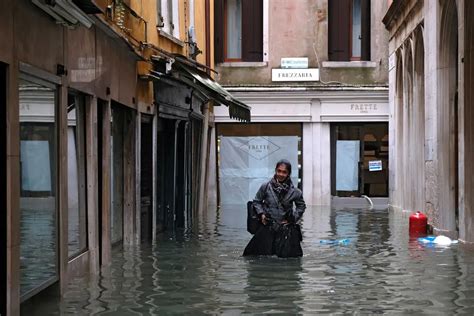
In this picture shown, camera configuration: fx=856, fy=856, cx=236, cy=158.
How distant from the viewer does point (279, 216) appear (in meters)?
12.7

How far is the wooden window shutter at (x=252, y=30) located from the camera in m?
28.2

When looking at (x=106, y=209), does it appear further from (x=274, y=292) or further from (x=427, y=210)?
(x=427, y=210)

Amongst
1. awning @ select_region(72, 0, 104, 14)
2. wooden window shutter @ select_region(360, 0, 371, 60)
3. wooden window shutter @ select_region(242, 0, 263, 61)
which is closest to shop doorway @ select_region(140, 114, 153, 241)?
awning @ select_region(72, 0, 104, 14)

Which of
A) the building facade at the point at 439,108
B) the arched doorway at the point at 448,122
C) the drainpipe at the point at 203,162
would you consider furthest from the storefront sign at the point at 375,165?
the arched doorway at the point at 448,122

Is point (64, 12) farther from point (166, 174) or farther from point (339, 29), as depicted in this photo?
point (339, 29)

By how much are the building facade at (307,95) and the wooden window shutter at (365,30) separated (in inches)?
1.3

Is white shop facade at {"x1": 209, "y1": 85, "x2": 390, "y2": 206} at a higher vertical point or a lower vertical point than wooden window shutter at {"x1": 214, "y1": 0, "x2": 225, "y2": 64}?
lower

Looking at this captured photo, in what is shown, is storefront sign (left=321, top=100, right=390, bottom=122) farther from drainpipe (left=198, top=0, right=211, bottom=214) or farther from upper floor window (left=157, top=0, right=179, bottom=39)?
upper floor window (left=157, top=0, right=179, bottom=39)

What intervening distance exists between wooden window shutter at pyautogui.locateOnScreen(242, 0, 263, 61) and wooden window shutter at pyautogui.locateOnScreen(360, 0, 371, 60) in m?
3.34

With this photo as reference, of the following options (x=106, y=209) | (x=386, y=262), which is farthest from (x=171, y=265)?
(x=386, y=262)

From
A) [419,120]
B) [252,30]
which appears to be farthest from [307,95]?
[419,120]

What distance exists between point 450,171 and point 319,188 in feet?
39.1

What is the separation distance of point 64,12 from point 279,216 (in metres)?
5.24

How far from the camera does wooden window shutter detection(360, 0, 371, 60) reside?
28.2 metres
